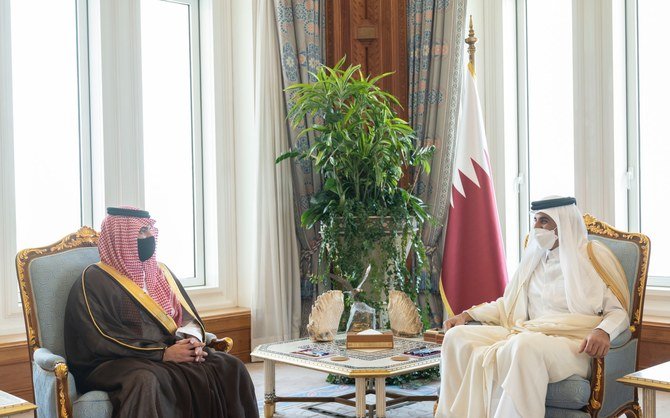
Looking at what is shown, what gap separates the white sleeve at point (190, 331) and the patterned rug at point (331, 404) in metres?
0.94

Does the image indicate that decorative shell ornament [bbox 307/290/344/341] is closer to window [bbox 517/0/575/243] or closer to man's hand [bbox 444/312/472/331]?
man's hand [bbox 444/312/472/331]

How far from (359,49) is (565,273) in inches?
110

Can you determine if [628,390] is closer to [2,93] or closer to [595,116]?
[595,116]

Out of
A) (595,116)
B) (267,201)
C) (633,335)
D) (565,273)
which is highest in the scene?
(595,116)

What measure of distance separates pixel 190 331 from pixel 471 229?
217cm

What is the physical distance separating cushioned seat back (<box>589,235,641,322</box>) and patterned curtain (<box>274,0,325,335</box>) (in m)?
2.43

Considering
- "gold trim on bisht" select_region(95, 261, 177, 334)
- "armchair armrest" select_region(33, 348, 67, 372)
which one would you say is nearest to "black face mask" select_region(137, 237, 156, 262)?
"gold trim on bisht" select_region(95, 261, 177, 334)

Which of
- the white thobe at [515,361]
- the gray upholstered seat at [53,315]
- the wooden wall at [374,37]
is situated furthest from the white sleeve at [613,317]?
the wooden wall at [374,37]

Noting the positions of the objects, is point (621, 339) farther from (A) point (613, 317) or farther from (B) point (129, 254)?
(B) point (129, 254)

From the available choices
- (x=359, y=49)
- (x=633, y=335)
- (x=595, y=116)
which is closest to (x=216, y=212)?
(x=359, y=49)

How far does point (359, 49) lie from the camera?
5902 mm

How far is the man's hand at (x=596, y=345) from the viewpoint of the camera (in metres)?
3.31

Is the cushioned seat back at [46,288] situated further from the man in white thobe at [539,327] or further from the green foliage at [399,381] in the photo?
the green foliage at [399,381]

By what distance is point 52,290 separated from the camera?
347 centimetres
